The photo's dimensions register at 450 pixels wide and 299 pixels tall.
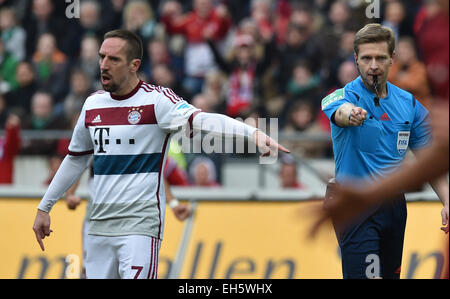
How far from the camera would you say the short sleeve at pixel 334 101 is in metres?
6.05

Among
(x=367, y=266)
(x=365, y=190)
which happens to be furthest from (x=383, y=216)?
(x=365, y=190)

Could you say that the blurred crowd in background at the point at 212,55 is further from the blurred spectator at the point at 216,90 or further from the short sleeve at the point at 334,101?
the short sleeve at the point at 334,101

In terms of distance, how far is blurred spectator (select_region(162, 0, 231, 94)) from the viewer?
45.6 ft

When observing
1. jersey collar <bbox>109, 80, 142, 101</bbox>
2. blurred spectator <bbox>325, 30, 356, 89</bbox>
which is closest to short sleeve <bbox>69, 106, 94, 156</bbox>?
jersey collar <bbox>109, 80, 142, 101</bbox>

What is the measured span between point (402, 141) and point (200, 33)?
8.15 m

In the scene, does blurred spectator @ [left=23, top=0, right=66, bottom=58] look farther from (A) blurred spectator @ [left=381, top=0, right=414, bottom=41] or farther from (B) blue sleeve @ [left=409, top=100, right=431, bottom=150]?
(B) blue sleeve @ [left=409, top=100, right=431, bottom=150]

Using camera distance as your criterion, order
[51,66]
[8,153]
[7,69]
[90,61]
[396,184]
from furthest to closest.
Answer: [7,69] → [51,66] → [90,61] → [8,153] → [396,184]

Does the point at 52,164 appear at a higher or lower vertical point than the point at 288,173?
higher

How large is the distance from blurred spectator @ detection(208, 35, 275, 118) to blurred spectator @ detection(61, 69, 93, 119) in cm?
234

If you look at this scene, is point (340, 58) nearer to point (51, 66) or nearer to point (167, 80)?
point (167, 80)

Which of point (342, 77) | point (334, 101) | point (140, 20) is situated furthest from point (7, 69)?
point (334, 101)

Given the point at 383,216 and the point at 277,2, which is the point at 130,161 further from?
the point at 277,2

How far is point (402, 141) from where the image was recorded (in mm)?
6301

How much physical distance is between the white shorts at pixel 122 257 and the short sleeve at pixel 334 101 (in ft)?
5.30
